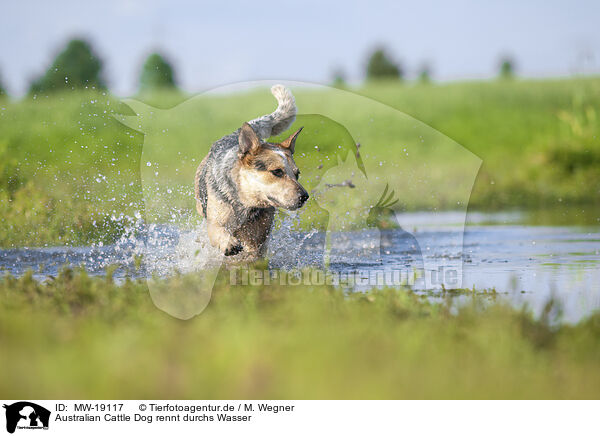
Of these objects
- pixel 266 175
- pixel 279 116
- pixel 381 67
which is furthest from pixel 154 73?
pixel 266 175

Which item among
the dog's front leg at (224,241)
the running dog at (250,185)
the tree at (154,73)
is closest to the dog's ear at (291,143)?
the running dog at (250,185)

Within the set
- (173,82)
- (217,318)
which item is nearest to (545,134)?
(173,82)

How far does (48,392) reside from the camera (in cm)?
352

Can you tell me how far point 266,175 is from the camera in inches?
246

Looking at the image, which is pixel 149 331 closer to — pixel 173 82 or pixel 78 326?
pixel 78 326

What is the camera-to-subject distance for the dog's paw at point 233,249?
22.0ft

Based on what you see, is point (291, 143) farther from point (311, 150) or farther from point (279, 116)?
point (279, 116)

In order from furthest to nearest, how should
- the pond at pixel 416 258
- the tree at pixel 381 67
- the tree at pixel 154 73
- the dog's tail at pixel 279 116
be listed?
the tree at pixel 381 67, the tree at pixel 154 73, the dog's tail at pixel 279 116, the pond at pixel 416 258

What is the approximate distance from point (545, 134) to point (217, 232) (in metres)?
25.4

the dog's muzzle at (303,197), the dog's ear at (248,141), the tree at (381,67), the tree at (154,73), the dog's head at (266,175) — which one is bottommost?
the dog's muzzle at (303,197)

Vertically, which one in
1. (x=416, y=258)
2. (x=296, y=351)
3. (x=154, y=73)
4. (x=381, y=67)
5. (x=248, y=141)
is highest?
(x=381, y=67)

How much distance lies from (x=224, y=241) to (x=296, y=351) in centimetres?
294

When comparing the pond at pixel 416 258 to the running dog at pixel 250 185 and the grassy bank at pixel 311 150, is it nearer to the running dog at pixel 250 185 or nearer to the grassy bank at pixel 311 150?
the running dog at pixel 250 185
